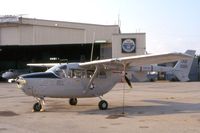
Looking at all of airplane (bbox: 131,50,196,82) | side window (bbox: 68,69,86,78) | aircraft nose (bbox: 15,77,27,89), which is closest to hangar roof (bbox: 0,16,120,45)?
airplane (bbox: 131,50,196,82)

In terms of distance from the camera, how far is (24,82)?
48.9 ft

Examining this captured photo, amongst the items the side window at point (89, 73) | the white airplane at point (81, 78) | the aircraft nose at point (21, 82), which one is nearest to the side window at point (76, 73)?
the white airplane at point (81, 78)

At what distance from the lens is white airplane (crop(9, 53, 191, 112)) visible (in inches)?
594

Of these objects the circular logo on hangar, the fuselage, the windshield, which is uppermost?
the circular logo on hangar

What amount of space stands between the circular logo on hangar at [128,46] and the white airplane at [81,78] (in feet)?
122

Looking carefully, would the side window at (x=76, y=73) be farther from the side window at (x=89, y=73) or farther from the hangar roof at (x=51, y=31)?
the hangar roof at (x=51, y=31)

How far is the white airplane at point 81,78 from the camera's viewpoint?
1508 centimetres

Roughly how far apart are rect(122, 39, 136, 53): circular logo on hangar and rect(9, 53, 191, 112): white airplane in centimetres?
3727

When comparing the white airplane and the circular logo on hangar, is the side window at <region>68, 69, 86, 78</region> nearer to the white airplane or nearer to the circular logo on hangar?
the white airplane

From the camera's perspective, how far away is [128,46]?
179 ft

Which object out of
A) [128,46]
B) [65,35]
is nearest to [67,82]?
[128,46]

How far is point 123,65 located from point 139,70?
75.5 inches

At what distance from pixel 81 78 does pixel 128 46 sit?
38.5 metres

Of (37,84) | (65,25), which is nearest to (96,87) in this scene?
(37,84)
